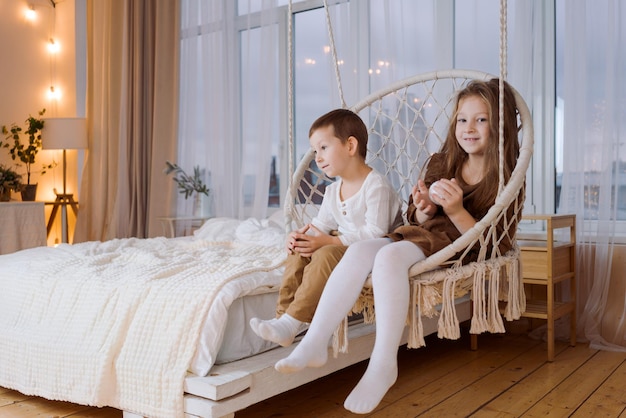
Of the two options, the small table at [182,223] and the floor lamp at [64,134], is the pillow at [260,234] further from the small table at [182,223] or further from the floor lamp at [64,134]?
the floor lamp at [64,134]

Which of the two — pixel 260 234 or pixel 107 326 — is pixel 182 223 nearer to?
pixel 260 234

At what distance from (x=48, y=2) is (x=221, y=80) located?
5.74 feet

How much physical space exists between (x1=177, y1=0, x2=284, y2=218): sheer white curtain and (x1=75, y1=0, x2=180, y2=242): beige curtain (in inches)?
5.6

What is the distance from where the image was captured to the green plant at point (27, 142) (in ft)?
15.2

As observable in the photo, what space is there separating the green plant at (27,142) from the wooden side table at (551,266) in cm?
342

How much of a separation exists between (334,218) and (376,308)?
19.2 inches

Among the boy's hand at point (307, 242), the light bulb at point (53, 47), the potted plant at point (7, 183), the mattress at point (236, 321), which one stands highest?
the light bulb at point (53, 47)

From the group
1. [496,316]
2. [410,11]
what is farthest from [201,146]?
[496,316]

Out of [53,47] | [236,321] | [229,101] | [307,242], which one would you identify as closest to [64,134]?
[53,47]

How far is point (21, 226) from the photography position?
431cm

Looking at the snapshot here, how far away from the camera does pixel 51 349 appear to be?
1.98 meters

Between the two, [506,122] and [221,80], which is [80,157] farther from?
[506,122]

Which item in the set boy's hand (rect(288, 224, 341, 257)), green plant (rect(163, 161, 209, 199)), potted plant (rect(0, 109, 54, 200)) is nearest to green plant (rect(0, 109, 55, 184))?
potted plant (rect(0, 109, 54, 200))

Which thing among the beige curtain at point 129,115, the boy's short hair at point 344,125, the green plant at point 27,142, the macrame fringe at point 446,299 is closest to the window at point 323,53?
the beige curtain at point 129,115
